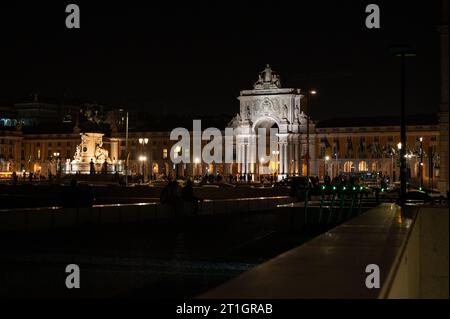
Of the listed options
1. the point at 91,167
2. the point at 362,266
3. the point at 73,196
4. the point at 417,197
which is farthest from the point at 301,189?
the point at 91,167

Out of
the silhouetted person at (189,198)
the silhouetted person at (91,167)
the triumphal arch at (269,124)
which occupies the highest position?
the triumphal arch at (269,124)

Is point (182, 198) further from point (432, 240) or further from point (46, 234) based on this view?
point (432, 240)

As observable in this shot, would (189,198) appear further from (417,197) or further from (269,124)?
(269,124)

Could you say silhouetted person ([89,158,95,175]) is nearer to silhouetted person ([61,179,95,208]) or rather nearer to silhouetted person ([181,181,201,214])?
silhouetted person ([181,181,201,214])

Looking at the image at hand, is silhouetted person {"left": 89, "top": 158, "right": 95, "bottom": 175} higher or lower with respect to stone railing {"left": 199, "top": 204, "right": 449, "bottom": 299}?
higher

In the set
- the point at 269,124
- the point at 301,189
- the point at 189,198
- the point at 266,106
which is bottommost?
the point at 189,198

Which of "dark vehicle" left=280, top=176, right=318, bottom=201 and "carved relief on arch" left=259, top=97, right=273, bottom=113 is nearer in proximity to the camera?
"dark vehicle" left=280, top=176, right=318, bottom=201

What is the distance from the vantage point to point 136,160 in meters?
140

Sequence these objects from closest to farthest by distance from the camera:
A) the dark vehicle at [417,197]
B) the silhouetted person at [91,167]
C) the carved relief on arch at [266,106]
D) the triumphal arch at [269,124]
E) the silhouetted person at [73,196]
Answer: the silhouetted person at [73,196] → the dark vehicle at [417,197] → the silhouetted person at [91,167] → the triumphal arch at [269,124] → the carved relief on arch at [266,106]

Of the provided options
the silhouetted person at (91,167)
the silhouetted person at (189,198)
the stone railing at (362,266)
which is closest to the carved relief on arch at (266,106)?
the silhouetted person at (91,167)

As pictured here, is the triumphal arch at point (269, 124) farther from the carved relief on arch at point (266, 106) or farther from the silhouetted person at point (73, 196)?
the silhouetted person at point (73, 196)

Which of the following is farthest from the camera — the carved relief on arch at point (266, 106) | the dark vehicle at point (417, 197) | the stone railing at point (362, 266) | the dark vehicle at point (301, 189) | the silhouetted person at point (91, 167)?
the carved relief on arch at point (266, 106)

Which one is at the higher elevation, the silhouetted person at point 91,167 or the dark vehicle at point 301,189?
the silhouetted person at point 91,167

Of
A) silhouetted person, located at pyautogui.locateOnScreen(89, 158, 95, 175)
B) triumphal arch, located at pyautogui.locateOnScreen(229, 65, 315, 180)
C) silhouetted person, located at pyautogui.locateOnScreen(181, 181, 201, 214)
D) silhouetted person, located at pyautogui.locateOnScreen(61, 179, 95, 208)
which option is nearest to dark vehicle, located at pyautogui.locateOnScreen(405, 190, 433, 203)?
silhouetted person, located at pyautogui.locateOnScreen(181, 181, 201, 214)
